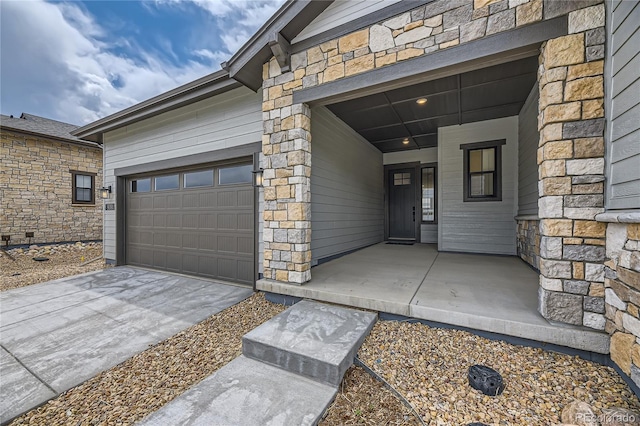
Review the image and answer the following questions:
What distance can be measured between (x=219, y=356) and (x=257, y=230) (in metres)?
2.05

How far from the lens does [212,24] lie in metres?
20.0

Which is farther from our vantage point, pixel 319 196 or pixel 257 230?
pixel 319 196

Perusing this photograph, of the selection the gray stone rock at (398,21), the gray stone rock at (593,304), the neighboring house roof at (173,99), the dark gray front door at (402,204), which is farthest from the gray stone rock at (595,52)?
the dark gray front door at (402,204)

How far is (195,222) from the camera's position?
5059 mm

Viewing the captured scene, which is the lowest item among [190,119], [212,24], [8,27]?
[190,119]

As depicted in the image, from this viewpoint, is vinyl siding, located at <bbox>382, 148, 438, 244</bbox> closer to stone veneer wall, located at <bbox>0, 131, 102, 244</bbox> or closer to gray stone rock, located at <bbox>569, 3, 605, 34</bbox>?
gray stone rock, located at <bbox>569, 3, 605, 34</bbox>

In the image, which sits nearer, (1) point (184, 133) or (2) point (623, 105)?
(2) point (623, 105)

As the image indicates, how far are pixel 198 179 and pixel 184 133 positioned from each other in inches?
37.9

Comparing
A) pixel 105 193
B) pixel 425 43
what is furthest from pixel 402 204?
Answer: pixel 105 193

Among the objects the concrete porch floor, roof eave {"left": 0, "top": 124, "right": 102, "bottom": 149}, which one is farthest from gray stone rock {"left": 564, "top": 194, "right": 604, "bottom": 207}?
roof eave {"left": 0, "top": 124, "right": 102, "bottom": 149}

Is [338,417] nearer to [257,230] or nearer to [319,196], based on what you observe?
[257,230]

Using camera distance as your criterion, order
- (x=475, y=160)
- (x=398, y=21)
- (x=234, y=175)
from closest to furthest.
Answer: (x=398, y=21)
(x=234, y=175)
(x=475, y=160)

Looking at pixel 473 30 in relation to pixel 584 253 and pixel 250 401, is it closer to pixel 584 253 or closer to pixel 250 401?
pixel 584 253

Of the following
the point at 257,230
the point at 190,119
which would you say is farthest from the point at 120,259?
the point at 257,230
